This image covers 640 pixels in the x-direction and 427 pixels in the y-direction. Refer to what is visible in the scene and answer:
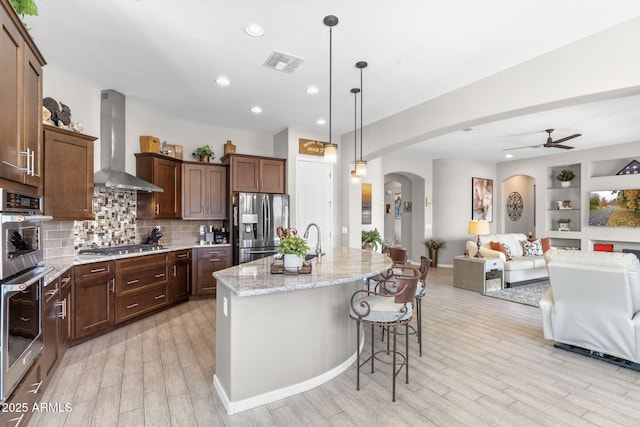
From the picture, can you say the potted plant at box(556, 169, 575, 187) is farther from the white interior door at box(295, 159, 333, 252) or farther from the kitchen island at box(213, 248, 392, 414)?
the kitchen island at box(213, 248, 392, 414)

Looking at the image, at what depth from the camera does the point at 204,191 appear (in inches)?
207

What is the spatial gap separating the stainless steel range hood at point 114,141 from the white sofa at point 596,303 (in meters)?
5.11

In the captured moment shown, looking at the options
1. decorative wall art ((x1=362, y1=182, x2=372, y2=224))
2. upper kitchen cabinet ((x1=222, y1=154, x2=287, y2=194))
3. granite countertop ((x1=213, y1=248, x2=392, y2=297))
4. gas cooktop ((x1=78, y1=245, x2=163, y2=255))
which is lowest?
granite countertop ((x1=213, y1=248, x2=392, y2=297))

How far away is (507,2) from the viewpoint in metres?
2.38

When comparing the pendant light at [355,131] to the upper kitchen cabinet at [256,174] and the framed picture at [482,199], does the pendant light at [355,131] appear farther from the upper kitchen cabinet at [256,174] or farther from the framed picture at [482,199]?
the framed picture at [482,199]

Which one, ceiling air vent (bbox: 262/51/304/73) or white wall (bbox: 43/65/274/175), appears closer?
ceiling air vent (bbox: 262/51/304/73)

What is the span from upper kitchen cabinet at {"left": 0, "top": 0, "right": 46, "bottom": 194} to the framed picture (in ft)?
29.4

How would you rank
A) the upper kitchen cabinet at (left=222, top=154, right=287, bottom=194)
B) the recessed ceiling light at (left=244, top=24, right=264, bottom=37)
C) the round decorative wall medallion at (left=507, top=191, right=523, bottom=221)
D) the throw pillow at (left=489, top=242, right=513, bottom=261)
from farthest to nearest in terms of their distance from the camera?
the round decorative wall medallion at (left=507, top=191, right=523, bottom=221), the throw pillow at (left=489, top=242, right=513, bottom=261), the upper kitchen cabinet at (left=222, top=154, right=287, bottom=194), the recessed ceiling light at (left=244, top=24, right=264, bottom=37)

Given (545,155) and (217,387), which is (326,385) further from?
(545,155)

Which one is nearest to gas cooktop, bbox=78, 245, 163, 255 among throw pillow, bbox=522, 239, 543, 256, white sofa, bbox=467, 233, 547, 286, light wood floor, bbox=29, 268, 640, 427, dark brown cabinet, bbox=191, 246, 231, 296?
dark brown cabinet, bbox=191, 246, 231, 296

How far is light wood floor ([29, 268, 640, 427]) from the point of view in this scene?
2111 mm

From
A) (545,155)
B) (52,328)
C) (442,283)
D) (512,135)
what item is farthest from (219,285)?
(545,155)

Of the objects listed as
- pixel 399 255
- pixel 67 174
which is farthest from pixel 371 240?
pixel 67 174

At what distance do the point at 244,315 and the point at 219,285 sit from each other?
46cm
